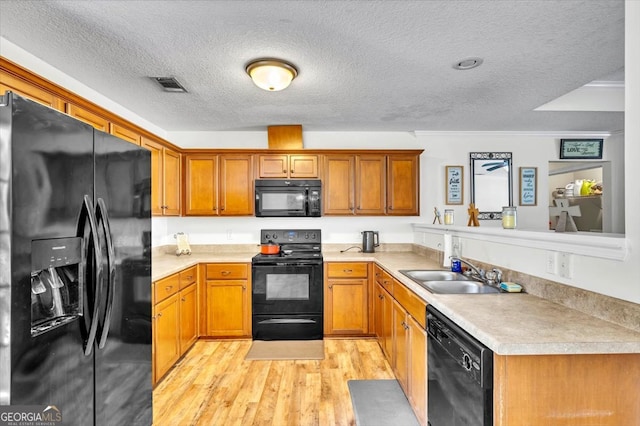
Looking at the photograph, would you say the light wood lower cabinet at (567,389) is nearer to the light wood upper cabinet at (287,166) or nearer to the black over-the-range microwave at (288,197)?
the black over-the-range microwave at (288,197)

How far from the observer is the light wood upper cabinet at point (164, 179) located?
3.04m

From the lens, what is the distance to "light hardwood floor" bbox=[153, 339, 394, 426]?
219cm

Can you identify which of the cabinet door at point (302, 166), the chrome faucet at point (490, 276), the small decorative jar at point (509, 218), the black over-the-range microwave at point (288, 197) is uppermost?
the cabinet door at point (302, 166)

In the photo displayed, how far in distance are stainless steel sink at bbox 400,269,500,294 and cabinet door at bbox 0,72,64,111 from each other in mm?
2420

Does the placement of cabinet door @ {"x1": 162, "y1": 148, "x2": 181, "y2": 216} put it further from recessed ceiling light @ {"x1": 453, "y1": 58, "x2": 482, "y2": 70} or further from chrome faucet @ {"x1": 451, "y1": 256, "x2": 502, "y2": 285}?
chrome faucet @ {"x1": 451, "y1": 256, "x2": 502, "y2": 285}

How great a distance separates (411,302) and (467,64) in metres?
1.69

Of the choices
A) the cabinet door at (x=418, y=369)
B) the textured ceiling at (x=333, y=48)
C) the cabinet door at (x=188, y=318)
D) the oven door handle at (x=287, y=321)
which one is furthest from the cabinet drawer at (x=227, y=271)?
the cabinet door at (x=418, y=369)

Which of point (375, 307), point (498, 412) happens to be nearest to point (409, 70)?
point (498, 412)

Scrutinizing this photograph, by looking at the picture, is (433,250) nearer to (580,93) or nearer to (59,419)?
(580,93)

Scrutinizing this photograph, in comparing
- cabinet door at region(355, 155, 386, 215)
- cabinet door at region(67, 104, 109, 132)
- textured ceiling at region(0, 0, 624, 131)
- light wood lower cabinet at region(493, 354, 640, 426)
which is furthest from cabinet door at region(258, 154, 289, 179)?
light wood lower cabinet at region(493, 354, 640, 426)

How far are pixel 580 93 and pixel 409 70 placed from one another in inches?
83.6

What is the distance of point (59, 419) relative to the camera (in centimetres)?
113

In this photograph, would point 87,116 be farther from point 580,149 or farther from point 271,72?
point 580,149

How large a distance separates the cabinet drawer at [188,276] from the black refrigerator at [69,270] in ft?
4.52
